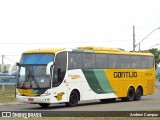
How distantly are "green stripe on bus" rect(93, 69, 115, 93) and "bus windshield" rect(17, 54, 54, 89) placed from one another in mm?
4117

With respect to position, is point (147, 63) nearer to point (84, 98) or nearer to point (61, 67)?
point (84, 98)

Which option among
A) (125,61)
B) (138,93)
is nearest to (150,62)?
(138,93)

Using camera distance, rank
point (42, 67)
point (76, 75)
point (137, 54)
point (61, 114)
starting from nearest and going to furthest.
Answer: point (61, 114) < point (42, 67) < point (76, 75) < point (137, 54)

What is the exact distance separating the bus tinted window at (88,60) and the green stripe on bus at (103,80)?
1.58 feet

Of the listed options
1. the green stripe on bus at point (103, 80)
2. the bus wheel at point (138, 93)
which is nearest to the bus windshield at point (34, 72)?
the green stripe on bus at point (103, 80)

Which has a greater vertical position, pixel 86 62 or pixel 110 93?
pixel 86 62

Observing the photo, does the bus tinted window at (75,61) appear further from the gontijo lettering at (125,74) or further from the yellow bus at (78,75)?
the gontijo lettering at (125,74)

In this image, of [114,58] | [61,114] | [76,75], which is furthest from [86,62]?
[61,114]

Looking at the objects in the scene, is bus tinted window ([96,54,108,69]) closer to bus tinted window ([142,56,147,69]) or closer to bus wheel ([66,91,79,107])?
bus wheel ([66,91,79,107])

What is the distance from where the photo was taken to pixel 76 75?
83.7ft

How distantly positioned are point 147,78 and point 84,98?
7.88m

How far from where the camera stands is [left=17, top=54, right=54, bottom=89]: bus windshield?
77.9 ft

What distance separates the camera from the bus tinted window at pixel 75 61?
2494cm

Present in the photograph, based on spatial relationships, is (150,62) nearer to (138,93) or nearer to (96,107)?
(138,93)
